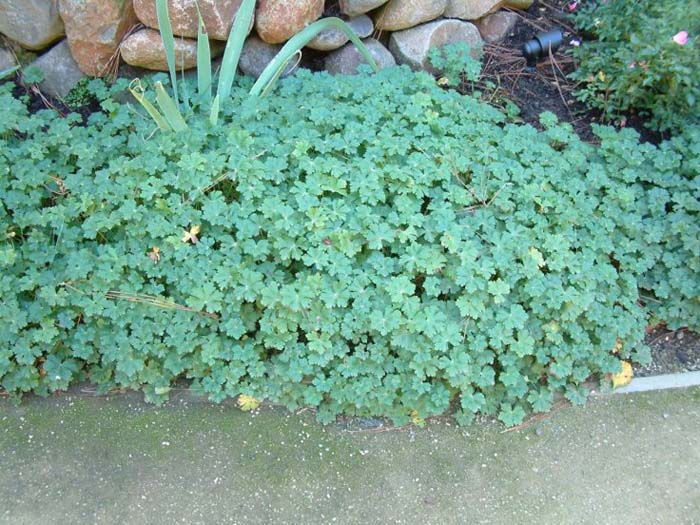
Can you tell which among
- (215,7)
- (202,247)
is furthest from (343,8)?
(202,247)

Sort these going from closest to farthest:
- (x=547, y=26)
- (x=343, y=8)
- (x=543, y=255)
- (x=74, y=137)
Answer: (x=543, y=255) → (x=74, y=137) → (x=343, y=8) → (x=547, y=26)

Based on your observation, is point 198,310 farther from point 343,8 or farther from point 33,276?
point 343,8

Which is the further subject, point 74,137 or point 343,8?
point 343,8

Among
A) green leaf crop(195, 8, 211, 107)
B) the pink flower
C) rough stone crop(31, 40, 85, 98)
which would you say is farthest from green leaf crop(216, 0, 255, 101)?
the pink flower

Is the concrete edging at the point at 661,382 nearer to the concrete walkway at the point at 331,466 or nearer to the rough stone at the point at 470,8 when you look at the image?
the concrete walkway at the point at 331,466

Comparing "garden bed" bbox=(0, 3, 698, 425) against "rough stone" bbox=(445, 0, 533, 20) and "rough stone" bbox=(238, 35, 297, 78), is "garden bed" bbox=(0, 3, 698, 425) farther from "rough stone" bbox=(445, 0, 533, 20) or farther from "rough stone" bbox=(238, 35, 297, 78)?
"rough stone" bbox=(445, 0, 533, 20)

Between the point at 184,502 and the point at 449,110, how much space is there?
2286 millimetres

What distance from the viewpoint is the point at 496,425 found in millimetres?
3143

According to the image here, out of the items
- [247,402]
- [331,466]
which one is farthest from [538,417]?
[247,402]

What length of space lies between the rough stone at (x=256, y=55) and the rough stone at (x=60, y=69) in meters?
0.94

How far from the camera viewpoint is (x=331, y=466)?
297 cm

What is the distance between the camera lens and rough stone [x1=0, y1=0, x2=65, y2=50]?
3844mm

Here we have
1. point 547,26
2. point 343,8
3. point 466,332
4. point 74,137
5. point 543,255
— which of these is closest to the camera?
point 466,332

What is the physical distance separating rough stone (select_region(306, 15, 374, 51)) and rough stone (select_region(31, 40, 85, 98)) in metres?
1.37
